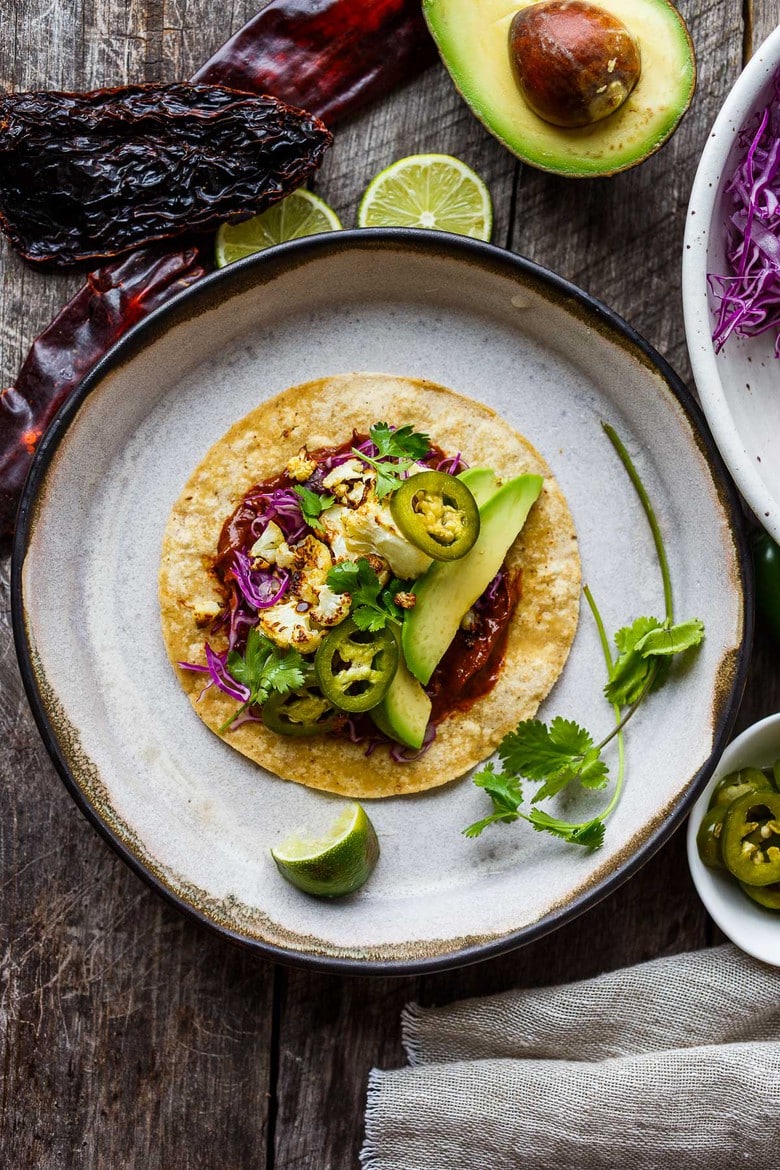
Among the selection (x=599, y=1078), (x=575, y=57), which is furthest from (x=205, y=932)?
(x=575, y=57)

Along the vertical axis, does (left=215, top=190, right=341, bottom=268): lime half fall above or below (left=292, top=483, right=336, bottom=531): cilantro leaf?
above

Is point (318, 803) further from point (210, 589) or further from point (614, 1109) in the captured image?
point (614, 1109)

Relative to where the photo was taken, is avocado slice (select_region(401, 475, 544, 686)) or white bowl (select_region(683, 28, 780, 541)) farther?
avocado slice (select_region(401, 475, 544, 686))

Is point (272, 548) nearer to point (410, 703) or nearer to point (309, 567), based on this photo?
point (309, 567)

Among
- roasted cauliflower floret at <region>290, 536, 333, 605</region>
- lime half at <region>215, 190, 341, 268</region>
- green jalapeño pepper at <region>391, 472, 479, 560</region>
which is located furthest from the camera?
lime half at <region>215, 190, 341, 268</region>

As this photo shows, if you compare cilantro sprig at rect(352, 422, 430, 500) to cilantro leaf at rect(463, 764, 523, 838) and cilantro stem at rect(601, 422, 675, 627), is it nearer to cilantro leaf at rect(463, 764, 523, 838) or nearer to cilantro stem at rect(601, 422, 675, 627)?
cilantro stem at rect(601, 422, 675, 627)

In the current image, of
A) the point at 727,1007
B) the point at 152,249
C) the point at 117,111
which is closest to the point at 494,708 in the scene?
the point at 727,1007

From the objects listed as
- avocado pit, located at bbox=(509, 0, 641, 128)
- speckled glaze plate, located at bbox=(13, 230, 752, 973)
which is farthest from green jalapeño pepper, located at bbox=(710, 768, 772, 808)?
avocado pit, located at bbox=(509, 0, 641, 128)
